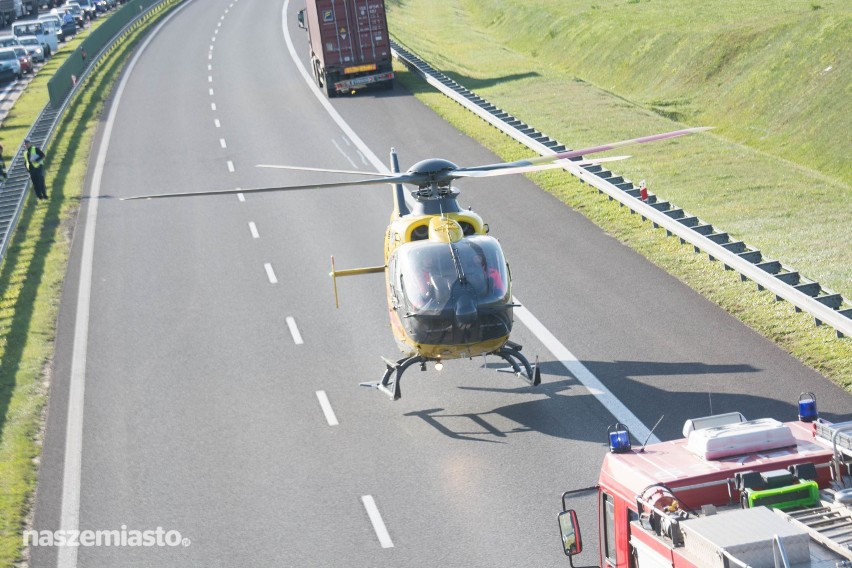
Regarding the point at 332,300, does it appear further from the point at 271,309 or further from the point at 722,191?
the point at 722,191

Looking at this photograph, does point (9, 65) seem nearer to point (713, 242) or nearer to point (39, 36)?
point (39, 36)

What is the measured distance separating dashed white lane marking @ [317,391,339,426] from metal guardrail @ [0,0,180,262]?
488 inches

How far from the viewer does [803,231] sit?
24359 millimetres

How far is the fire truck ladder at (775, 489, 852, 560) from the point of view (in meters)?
7.98

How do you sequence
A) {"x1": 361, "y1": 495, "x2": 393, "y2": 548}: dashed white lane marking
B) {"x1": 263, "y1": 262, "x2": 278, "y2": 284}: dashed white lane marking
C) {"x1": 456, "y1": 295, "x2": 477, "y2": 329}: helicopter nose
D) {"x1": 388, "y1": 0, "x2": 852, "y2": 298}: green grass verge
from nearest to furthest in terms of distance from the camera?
1. {"x1": 361, "y1": 495, "x2": 393, "y2": 548}: dashed white lane marking
2. {"x1": 456, "y1": 295, "x2": 477, "y2": 329}: helicopter nose
3. {"x1": 263, "y1": 262, "x2": 278, "y2": 284}: dashed white lane marking
4. {"x1": 388, "y1": 0, "x2": 852, "y2": 298}: green grass verge

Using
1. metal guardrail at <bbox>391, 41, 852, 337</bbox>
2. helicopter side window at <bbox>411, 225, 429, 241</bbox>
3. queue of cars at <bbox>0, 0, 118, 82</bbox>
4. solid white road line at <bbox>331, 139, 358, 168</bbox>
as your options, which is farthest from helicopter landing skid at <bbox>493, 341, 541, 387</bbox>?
queue of cars at <bbox>0, 0, 118, 82</bbox>

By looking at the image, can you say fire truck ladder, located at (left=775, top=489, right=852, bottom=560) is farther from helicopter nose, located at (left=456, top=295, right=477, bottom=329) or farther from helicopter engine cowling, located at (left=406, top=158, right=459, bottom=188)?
helicopter engine cowling, located at (left=406, top=158, right=459, bottom=188)

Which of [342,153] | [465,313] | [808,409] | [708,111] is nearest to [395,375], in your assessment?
[465,313]

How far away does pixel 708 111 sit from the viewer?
40750 millimetres

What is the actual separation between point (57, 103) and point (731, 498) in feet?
138

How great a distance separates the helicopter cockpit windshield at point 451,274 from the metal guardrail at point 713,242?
2.14 m

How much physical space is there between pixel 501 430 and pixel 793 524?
9355 mm

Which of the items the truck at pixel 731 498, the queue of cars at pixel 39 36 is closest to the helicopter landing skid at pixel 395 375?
the truck at pixel 731 498

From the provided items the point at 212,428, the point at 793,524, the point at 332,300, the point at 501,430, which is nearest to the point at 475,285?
the point at 501,430
